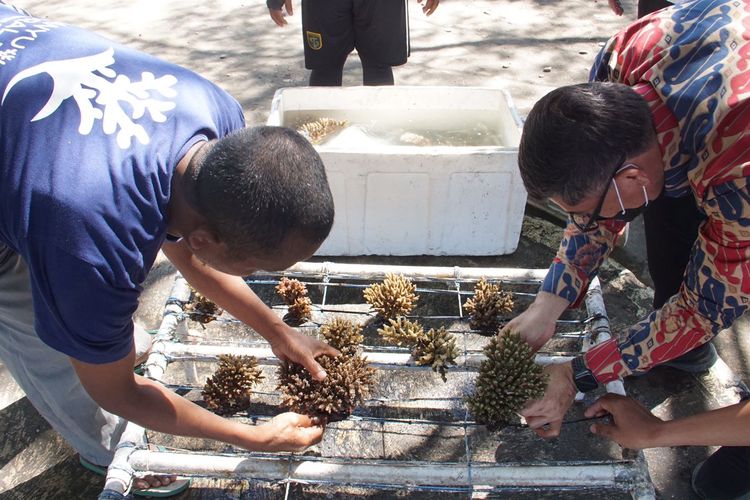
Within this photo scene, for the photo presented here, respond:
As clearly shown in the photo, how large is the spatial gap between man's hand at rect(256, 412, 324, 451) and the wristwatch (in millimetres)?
1106

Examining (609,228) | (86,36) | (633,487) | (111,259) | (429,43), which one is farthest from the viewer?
(429,43)

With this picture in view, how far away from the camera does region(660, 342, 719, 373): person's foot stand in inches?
120

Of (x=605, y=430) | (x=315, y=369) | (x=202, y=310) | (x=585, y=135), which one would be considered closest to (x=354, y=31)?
(x=202, y=310)

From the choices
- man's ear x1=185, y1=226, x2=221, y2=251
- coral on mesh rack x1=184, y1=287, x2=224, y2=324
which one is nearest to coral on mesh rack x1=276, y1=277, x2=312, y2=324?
coral on mesh rack x1=184, y1=287, x2=224, y2=324

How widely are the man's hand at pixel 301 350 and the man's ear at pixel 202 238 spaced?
90 centimetres

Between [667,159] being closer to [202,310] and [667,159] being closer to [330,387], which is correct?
[330,387]

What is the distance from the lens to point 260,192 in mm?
1567

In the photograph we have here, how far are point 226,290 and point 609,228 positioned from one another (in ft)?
5.72

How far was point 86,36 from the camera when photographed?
1.91 m

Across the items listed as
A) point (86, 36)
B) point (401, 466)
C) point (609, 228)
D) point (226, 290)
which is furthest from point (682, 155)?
point (86, 36)

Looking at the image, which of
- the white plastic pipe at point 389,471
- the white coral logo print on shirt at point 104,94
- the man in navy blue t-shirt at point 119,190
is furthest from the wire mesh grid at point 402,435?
the white coral logo print on shirt at point 104,94

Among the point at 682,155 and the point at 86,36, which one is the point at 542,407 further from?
the point at 86,36

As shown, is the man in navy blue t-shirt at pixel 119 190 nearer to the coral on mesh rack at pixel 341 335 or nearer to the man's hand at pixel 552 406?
the coral on mesh rack at pixel 341 335

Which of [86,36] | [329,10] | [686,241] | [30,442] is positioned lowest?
[30,442]
